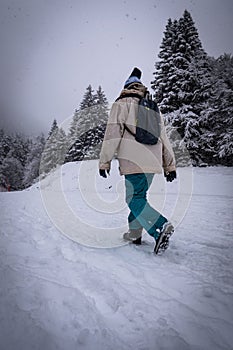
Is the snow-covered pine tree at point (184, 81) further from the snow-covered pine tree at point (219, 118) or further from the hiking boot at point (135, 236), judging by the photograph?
the hiking boot at point (135, 236)

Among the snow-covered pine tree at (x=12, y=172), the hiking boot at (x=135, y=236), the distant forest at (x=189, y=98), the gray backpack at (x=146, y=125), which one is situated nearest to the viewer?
the gray backpack at (x=146, y=125)

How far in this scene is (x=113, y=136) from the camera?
6.95 ft

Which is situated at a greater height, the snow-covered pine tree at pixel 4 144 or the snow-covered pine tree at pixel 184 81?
the snow-covered pine tree at pixel 4 144

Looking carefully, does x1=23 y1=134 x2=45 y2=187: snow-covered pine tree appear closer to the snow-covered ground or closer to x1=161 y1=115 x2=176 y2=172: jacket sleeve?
the snow-covered ground

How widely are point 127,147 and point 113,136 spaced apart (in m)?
0.20

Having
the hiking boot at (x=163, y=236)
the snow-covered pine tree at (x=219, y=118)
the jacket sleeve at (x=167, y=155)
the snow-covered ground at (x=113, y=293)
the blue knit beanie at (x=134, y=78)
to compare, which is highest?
Result: the snow-covered pine tree at (x=219, y=118)

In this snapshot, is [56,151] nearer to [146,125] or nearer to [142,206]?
[146,125]

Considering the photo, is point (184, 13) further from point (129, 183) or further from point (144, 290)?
point (144, 290)

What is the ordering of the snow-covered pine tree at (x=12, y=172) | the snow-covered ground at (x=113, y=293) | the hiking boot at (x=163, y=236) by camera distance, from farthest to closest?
the snow-covered pine tree at (x=12, y=172)
the hiking boot at (x=163, y=236)
the snow-covered ground at (x=113, y=293)

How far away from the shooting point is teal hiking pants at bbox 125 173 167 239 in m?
1.94

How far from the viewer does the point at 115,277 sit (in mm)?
1472

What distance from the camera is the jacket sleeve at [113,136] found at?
2.11 meters

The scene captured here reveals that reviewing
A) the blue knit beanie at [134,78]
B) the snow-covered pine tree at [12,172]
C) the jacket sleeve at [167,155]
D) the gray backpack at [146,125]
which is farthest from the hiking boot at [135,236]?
the snow-covered pine tree at [12,172]

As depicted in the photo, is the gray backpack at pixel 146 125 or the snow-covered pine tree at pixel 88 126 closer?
the gray backpack at pixel 146 125
